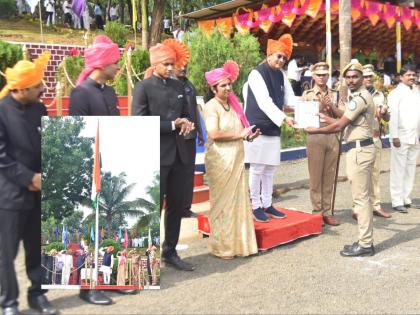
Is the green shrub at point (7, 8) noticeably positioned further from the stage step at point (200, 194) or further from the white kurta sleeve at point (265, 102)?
the white kurta sleeve at point (265, 102)

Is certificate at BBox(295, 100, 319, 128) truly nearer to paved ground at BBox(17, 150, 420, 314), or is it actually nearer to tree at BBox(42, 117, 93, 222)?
paved ground at BBox(17, 150, 420, 314)

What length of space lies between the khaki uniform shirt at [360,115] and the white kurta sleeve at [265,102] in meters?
0.65

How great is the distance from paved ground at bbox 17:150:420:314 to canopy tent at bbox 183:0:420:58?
26.4 feet

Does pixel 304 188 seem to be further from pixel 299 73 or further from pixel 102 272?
pixel 299 73

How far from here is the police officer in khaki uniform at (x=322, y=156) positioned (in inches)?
220

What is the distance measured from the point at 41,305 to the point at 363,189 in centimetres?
302

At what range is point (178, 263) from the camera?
4441 millimetres

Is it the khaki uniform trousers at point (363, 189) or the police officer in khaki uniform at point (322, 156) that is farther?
the police officer in khaki uniform at point (322, 156)

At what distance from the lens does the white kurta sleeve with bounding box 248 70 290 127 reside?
16.5 ft

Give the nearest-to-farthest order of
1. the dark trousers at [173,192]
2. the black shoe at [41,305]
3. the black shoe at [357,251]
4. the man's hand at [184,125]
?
the black shoe at [41,305], the man's hand at [184,125], the dark trousers at [173,192], the black shoe at [357,251]

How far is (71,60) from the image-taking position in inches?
460

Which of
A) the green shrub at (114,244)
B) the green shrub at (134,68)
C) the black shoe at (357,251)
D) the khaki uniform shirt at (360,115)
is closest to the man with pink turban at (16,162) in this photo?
the green shrub at (114,244)

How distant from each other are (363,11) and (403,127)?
848cm

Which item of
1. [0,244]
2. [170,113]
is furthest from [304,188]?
[0,244]
